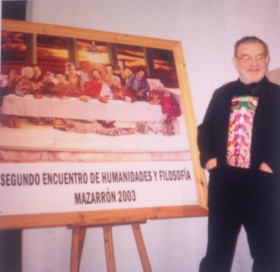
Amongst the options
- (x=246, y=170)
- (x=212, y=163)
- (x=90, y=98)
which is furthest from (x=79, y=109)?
(x=246, y=170)

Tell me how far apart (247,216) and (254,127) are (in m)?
0.36

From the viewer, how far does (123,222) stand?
4.62 feet

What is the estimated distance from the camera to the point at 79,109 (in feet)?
4.86

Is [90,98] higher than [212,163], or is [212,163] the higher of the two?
[90,98]

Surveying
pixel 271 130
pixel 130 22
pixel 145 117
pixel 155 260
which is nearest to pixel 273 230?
pixel 271 130

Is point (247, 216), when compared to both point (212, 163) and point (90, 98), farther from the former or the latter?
point (90, 98)

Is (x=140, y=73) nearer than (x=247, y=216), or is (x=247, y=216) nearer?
(x=247, y=216)

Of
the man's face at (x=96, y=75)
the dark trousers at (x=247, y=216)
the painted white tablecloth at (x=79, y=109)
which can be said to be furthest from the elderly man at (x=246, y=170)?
the man's face at (x=96, y=75)

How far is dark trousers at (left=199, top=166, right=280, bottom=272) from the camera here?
1455mm

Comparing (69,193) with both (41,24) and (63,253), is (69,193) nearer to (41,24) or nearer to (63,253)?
(63,253)

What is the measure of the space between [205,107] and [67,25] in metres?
0.73

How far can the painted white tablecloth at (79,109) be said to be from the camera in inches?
54.9

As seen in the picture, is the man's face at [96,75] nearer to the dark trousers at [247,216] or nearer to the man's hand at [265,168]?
the dark trousers at [247,216]

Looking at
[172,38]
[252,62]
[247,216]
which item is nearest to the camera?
[247,216]
